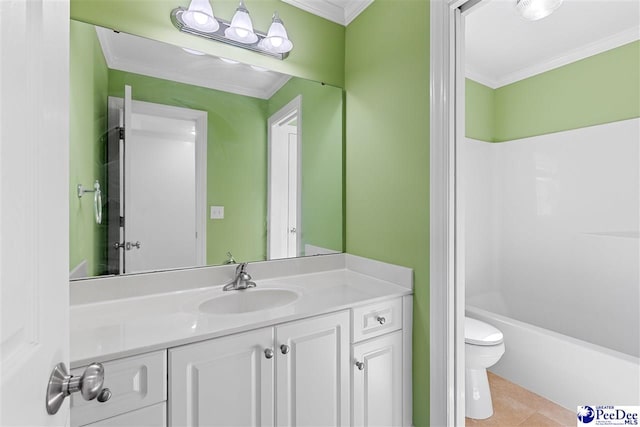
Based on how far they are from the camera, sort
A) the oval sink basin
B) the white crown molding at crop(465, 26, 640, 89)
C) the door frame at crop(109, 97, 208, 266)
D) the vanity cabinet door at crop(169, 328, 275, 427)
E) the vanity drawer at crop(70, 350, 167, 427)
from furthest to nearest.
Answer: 1. the white crown molding at crop(465, 26, 640, 89)
2. the door frame at crop(109, 97, 208, 266)
3. the oval sink basin
4. the vanity cabinet door at crop(169, 328, 275, 427)
5. the vanity drawer at crop(70, 350, 167, 427)

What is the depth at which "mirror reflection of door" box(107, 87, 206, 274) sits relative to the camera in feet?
4.20

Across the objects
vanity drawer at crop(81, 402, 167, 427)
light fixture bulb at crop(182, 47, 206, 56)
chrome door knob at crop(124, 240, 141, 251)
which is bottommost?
vanity drawer at crop(81, 402, 167, 427)

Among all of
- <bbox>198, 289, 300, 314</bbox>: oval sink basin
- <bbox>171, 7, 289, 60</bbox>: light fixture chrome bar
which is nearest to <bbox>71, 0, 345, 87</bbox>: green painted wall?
<bbox>171, 7, 289, 60</bbox>: light fixture chrome bar

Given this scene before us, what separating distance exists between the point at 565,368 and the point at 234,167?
2.18 m

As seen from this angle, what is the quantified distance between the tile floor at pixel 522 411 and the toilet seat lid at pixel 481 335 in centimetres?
42

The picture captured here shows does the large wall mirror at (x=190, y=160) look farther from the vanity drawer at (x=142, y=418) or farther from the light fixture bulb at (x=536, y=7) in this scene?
the light fixture bulb at (x=536, y=7)

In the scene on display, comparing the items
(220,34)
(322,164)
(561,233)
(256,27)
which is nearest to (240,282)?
(322,164)

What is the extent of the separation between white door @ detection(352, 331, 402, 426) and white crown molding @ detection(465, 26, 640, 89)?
235cm

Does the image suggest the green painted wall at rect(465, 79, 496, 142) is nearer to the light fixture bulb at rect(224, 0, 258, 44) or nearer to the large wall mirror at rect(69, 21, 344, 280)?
the large wall mirror at rect(69, 21, 344, 280)

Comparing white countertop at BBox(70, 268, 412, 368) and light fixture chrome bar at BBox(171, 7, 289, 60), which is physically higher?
light fixture chrome bar at BBox(171, 7, 289, 60)

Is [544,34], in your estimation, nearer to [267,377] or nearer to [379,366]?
[379,366]

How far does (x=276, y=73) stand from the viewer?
5.35ft

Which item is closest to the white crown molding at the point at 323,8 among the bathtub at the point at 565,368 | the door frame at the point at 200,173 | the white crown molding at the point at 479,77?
the door frame at the point at 200,173

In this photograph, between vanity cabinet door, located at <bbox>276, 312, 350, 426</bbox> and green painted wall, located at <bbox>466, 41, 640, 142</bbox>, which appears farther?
green painted wall, located at <bbox>466, 41, 640, 142</bbox>
